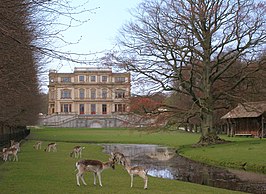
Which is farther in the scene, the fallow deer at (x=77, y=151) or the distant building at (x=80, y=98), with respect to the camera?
the distant building at (x=80, y=98)

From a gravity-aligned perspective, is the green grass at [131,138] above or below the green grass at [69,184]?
below

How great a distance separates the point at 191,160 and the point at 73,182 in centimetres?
1398

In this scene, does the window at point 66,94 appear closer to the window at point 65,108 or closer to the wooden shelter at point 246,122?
the window at point 65,108

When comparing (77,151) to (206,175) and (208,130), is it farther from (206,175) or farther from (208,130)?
(208,130)

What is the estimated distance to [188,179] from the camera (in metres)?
19.3

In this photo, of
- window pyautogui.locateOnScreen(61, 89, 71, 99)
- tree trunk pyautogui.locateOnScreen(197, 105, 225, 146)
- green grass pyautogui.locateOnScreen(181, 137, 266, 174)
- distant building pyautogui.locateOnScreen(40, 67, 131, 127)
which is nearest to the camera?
green grass pyautogui.locateOnScreen(181, 137, 266, 174)

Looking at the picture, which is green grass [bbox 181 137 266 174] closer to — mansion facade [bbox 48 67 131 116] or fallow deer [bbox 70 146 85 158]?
fallow deer [bbox 70 146 85 158]

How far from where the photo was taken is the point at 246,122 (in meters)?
54.9

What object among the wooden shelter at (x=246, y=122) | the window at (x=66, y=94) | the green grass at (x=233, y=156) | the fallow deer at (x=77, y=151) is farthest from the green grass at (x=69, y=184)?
the window at (x=66, y=94)

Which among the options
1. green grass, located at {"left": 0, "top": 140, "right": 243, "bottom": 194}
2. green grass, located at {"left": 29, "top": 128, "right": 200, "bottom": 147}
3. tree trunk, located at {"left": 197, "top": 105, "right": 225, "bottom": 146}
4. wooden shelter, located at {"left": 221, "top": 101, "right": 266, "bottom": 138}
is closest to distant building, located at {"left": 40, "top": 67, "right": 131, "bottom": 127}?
green grass, located at {"left": 29, "top": 128, "right": 200, "bottom": 147}

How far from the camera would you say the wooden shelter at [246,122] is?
49.7m

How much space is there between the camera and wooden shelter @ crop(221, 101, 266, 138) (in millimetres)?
49656

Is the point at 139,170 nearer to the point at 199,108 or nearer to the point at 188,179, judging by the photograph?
the point at 188,179

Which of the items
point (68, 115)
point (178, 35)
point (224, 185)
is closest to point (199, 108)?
point (178, 35)
